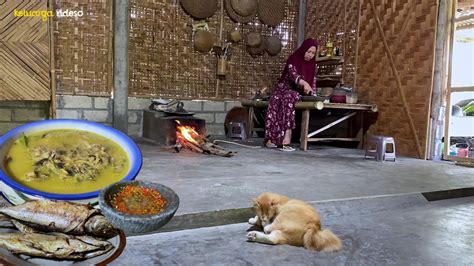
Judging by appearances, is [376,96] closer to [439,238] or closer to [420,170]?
[420,170]

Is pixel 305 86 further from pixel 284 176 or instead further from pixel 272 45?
pixel 284 176

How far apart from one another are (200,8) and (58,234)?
5.96 meters

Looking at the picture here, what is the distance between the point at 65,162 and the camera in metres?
1.79

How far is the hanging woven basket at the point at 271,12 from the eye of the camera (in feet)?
24.4

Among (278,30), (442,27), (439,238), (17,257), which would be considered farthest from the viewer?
(278,30)

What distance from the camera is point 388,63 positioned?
19.1ft

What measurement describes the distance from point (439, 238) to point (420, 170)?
2152mm

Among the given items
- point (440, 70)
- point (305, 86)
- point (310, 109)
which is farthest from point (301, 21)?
point (440, 70)

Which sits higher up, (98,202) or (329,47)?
(329,47)

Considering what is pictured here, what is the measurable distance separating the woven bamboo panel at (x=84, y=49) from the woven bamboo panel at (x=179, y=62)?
44 cm

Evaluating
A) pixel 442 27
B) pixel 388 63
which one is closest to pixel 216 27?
pixel 388 63

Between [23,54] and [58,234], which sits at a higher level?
[23,54]

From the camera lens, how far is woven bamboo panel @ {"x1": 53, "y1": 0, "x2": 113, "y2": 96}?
5.80 meters

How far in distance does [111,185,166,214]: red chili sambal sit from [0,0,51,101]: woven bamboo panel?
4678mm
